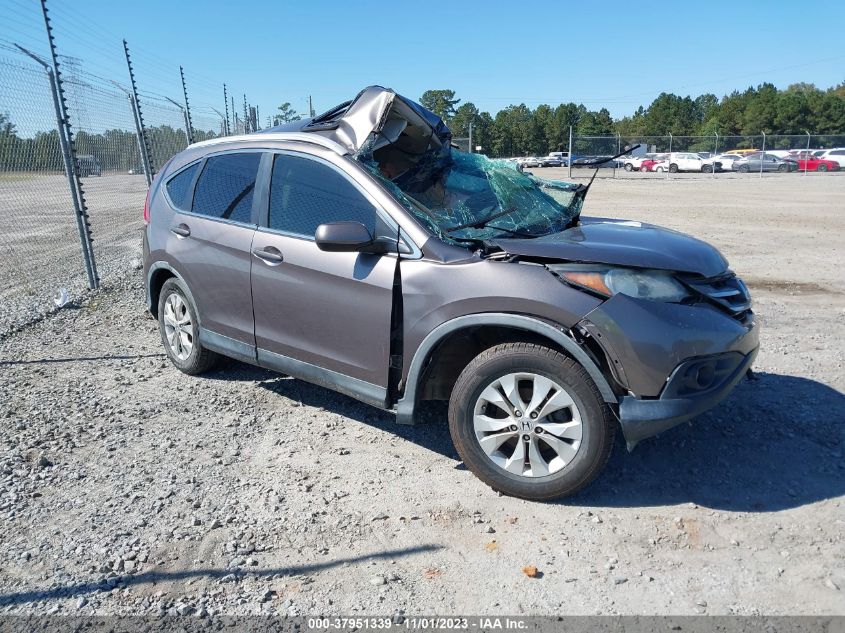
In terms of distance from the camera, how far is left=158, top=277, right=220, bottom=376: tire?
490cm

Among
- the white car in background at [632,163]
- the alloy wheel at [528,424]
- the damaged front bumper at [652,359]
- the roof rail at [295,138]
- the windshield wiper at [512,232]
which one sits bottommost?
the white car in background at [632,163]

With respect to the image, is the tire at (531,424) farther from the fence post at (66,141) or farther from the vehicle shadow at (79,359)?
the fence post at (66,141)

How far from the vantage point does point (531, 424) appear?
3.25 m

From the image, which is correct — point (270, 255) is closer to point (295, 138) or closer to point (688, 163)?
point (295, 138)

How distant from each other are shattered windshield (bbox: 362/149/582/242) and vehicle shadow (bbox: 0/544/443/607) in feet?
5.65

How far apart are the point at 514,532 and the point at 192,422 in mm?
2404

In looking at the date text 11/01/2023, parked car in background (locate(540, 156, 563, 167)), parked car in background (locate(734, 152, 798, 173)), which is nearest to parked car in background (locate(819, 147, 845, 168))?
parked car in background (locate(734, 152, 798, 173))

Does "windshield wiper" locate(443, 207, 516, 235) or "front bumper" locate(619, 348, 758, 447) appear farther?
"windshield wiper" locate(443, 207, 516, 235)

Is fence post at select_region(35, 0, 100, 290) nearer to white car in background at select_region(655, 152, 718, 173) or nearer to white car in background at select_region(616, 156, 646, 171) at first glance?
white car in background at select_region(655, 152, 718, 173)

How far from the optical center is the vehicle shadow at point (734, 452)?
11.1 ft

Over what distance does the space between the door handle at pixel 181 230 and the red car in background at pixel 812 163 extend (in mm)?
45188

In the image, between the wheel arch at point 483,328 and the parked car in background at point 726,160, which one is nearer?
the wheel arch at point 483,328

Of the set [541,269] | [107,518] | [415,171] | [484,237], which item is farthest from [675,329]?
[107,518]

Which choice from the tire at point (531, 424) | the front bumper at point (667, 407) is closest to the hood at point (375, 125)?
the tire at point (531, 424)
